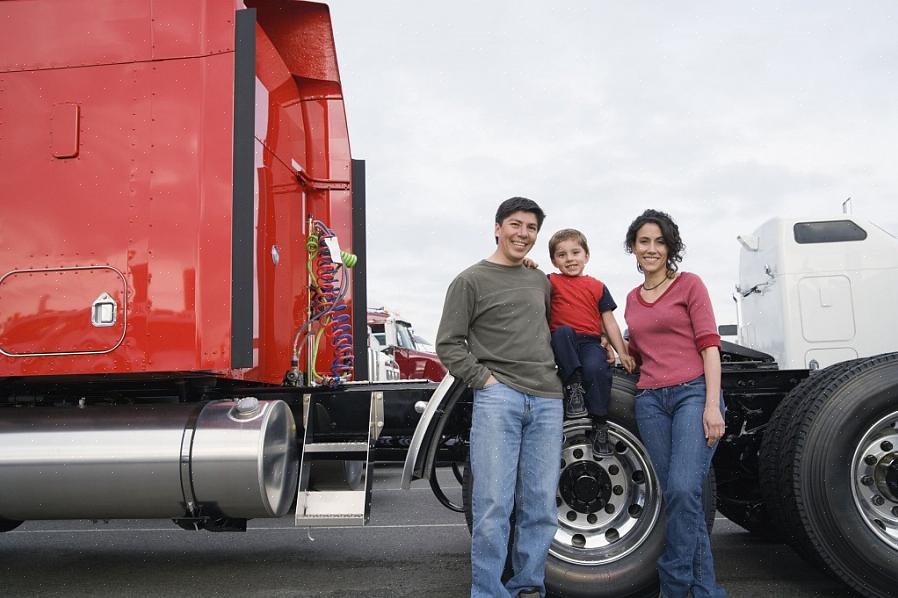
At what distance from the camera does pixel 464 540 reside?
549 cm

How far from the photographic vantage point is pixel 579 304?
363cm

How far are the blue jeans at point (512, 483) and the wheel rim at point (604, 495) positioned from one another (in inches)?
15.5

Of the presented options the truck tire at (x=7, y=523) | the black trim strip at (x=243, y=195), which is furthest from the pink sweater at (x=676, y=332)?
the truck tire at (x=7, y=523)

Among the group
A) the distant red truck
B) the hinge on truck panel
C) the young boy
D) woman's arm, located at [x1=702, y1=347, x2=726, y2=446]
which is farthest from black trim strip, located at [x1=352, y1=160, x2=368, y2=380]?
the distant red truck

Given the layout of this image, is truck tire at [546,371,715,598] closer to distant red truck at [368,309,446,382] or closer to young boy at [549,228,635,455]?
young boy at [549,228,635,455]

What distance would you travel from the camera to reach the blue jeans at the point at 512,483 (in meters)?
3.26

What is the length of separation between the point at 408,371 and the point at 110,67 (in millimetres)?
10544

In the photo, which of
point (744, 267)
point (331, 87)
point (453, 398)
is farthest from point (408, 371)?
point (453, 398)

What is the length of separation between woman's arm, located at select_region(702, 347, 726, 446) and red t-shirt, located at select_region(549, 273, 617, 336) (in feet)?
1.72

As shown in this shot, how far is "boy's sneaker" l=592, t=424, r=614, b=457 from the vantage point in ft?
12.1

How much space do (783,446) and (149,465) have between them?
3.14m

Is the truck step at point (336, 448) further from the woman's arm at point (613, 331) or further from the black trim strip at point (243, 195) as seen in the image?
the woman's arm at point (613, 331)

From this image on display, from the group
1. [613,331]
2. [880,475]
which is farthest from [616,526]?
[880,475]

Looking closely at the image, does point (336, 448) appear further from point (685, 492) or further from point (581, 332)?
point (685, 492)
